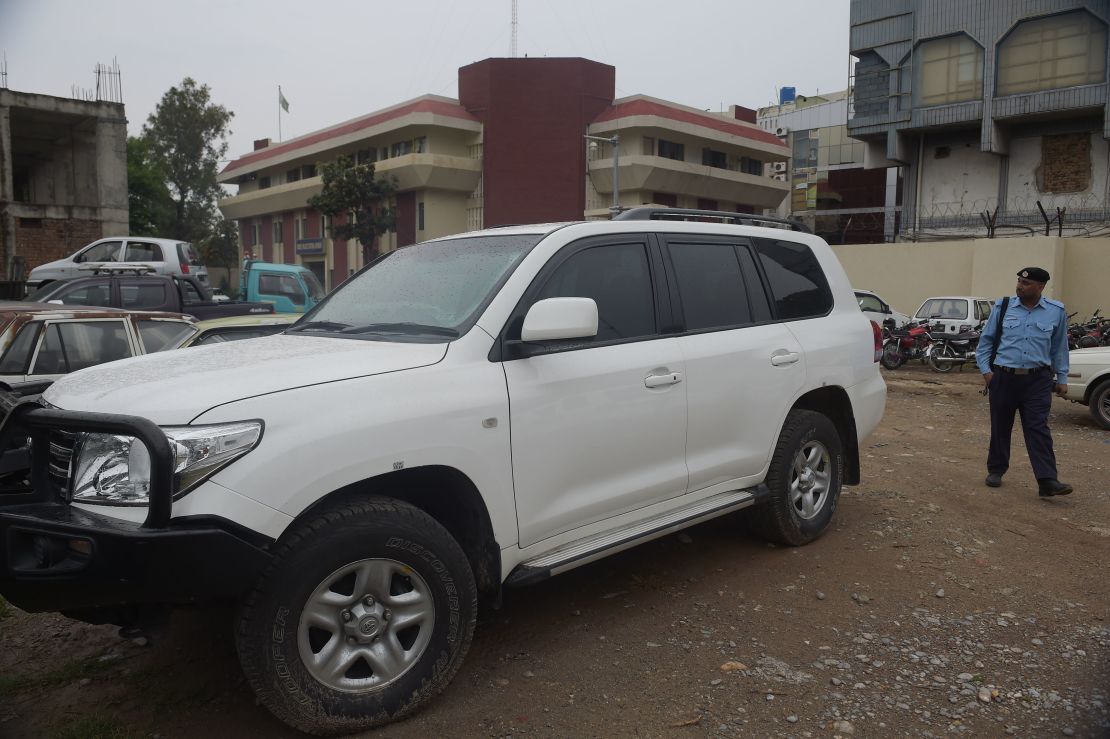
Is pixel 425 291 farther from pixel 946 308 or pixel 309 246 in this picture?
pixel 309 246

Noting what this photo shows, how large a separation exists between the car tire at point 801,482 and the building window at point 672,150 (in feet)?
116

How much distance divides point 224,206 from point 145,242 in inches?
1590

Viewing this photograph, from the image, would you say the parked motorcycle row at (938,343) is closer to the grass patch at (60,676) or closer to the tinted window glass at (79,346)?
the tinted window glass at (79,346)

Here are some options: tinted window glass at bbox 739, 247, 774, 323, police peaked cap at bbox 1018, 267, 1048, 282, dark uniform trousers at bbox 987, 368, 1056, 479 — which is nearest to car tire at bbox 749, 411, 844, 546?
tinted window glass at bbox 739, 247, 774, 323

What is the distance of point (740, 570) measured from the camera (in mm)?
4688

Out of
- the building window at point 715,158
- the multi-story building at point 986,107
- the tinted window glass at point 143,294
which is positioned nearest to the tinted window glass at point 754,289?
the tinted window glass at point 143,294

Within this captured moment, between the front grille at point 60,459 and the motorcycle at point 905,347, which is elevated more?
the front grille at point 60,459

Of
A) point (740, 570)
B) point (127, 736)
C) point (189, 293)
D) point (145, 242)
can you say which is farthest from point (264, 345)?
point (145, 242)

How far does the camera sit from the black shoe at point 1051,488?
20.4 feet

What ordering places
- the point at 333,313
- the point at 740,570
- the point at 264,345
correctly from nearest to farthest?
the point at 264,345 → the point at 333,313 → the point at 740,570

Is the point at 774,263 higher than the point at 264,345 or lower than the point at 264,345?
higher

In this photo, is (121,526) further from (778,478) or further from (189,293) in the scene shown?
(189,293)

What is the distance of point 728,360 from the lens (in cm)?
431

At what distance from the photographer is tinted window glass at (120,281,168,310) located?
11.6 m
